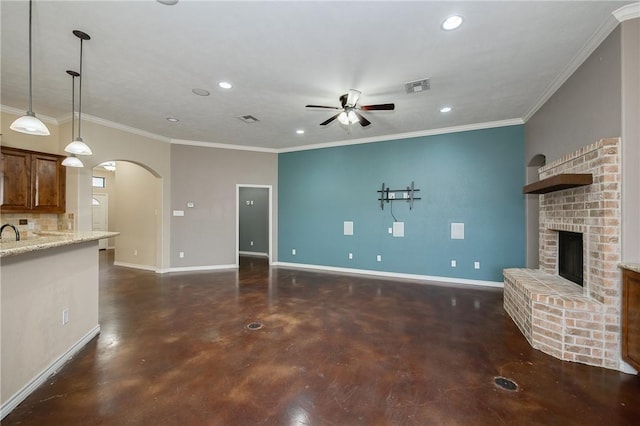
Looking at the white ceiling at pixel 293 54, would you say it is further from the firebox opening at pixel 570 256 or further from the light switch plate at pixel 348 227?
the light switch plate at pixel 348 227

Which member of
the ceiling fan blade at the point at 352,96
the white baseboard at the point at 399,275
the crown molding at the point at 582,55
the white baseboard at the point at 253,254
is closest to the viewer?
the crown molding at the point at 582,55

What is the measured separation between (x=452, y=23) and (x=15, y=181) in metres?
6.41

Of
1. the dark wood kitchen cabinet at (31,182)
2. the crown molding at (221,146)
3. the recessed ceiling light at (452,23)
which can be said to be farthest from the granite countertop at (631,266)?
the dark wood kitchen cabinet at (31,182)

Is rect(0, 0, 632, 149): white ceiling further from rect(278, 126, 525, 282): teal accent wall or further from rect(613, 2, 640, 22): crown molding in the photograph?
rect(278, 126, 525, 282): teal accent wall

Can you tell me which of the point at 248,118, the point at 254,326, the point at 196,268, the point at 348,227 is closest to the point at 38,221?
the point at 196,268

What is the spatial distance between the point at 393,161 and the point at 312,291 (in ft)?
11.1

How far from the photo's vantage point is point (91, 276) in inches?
Answer: 122

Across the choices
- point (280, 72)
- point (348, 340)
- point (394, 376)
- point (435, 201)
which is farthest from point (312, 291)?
point (280, 72)

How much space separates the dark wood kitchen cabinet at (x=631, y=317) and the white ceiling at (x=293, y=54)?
2361mm

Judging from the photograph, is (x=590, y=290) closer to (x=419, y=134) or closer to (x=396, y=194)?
(x=396, y=194)

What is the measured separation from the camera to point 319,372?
2455 millimetres

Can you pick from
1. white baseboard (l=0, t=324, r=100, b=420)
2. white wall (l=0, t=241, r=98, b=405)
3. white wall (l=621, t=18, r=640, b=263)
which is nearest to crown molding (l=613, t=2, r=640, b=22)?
white wall (l=621, t=18, r=640, b=263)

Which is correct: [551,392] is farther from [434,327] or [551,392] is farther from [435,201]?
[435,201]

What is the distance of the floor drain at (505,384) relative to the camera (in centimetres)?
224
